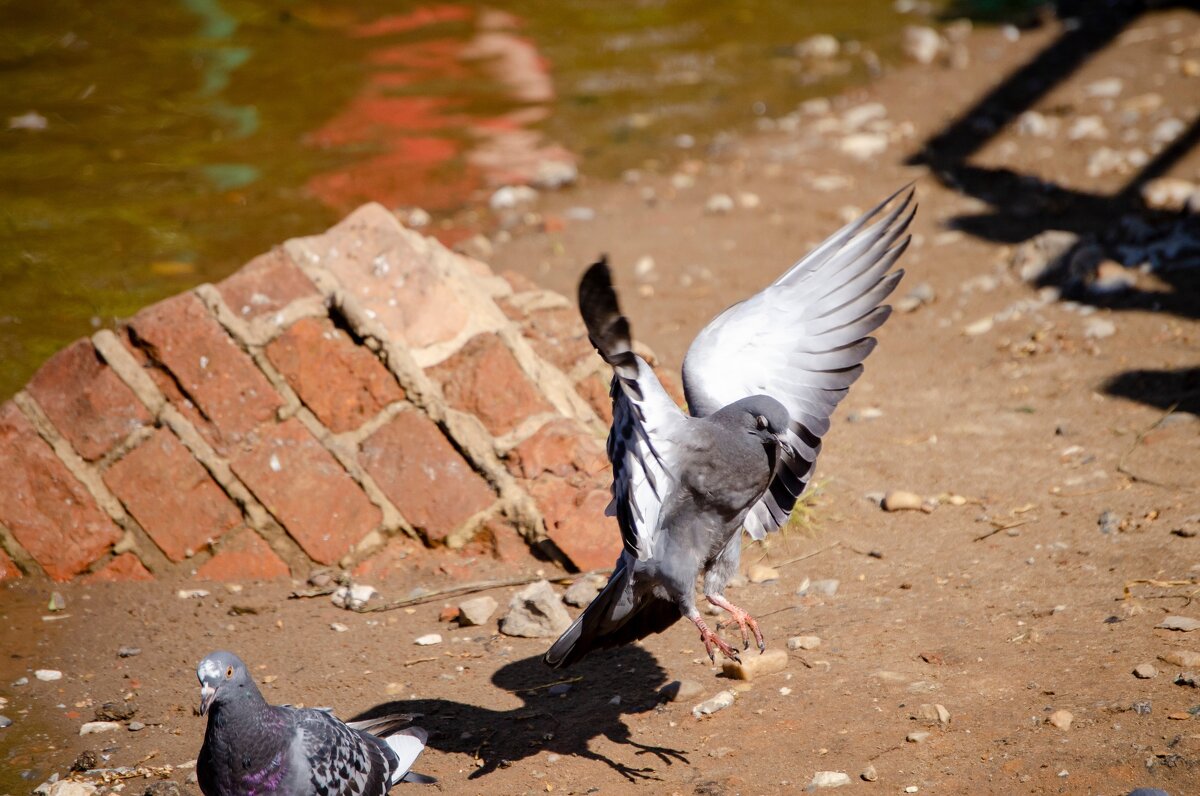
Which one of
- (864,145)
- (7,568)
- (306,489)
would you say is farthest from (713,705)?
(864,145)

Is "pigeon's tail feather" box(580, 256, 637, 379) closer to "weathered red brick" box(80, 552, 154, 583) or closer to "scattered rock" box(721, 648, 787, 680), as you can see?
"scattered rock" box(721, 648, 787, 680)

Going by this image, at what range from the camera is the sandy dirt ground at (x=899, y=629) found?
286 centimetres

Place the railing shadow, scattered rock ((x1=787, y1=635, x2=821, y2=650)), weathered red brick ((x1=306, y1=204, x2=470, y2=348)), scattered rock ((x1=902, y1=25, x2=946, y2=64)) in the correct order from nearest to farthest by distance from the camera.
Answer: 1. scattered rock ((x1=787, y1=635, x2=821, y2=650))
2. weathered red brick ((x1=306, y1=204, x2=470, y2=348))
3. the railing shadow
4. scattered rock ((x1=902, y1=25, x2=946, y2=64))

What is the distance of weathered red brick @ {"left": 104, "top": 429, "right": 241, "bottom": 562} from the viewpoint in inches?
146

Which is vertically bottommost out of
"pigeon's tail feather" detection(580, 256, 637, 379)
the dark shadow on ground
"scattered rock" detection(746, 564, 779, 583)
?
"scattered rock" detection(746, 564, 779, 583)

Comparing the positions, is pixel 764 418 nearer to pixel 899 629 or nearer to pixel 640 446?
pixel 640 446

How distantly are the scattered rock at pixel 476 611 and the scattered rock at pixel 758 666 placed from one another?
0.78m

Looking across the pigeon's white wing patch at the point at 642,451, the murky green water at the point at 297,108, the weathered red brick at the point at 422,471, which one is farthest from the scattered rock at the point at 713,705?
the murky green water at the point at 297,108

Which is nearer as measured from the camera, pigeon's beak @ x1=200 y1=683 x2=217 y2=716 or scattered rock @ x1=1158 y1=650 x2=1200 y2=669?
pigeon's beak @ x1=200 y1=683 x2=217 y2=716

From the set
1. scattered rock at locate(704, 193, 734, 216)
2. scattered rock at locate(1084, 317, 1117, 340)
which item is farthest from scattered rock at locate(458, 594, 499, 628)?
scattered rock at locate(704, 193, 734, 216)

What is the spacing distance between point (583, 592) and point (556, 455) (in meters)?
0.46

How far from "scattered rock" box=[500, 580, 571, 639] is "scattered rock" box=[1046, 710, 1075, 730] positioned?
1411 millimetres

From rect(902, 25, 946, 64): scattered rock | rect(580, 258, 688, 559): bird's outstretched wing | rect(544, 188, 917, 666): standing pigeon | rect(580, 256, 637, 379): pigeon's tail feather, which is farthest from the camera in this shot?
rect(902, 25, 946, 64): scattered rock

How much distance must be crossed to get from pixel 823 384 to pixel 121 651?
2244 millimetres
